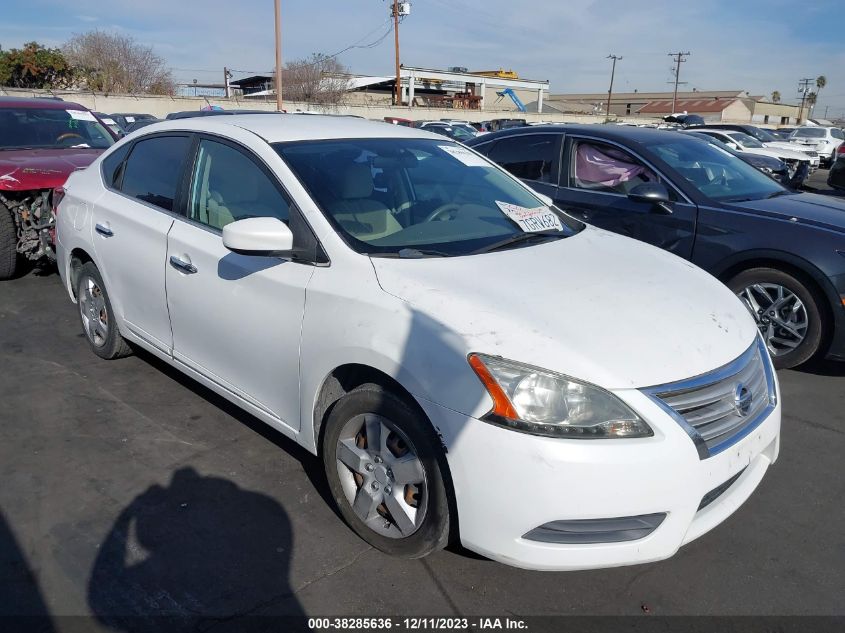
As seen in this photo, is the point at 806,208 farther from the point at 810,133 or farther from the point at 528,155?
the point at 810,133

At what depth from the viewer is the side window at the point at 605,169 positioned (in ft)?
18.0

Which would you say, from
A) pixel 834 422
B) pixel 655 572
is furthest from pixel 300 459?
pixel 834 422

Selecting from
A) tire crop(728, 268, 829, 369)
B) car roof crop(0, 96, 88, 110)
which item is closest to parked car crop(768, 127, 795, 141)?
tire crop(728, 268, 829, 369)

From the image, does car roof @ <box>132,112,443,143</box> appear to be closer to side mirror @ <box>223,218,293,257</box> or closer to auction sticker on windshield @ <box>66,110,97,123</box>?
side mirror @ <box>223,218,293,257</box>

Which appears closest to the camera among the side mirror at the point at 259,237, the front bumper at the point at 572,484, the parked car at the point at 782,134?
the front bumper at the point at 572,484

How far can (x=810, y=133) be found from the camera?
27562 mm

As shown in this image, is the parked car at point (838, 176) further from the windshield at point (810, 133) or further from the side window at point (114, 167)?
the windshield at point (810, 133)

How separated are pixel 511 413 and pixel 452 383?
0.23m

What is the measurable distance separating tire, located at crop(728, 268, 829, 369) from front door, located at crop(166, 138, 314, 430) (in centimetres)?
341

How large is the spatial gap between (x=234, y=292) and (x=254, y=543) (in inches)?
44.1

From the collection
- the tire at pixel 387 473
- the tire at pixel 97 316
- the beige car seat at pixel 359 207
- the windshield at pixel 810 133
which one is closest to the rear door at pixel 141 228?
the tire at pixel 97 316

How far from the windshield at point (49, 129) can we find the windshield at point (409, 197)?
5219 mm

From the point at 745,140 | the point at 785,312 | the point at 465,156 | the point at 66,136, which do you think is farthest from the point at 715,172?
the point at 745,140

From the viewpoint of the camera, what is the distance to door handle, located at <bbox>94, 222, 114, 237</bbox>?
4152 millimetres
